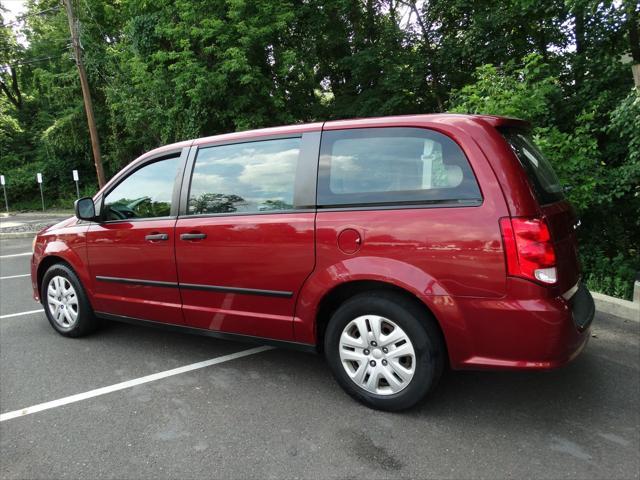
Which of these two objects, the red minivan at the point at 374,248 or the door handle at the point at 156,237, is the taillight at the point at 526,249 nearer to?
the red minivan at the point at 374,248

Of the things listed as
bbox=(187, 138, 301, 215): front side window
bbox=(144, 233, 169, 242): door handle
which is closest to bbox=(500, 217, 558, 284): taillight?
bbox=(187, 138, 301, 215): front side window

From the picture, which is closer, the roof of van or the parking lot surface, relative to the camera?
the parking lot surface

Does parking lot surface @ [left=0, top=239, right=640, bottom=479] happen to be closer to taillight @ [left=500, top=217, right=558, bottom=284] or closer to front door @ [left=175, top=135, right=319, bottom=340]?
front door @ [left=175, top=135, right=319, bottom=340]

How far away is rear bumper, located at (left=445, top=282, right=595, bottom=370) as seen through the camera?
248cm

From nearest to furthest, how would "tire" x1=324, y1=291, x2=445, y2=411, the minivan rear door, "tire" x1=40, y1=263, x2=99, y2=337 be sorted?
the minivan rear door < "tire" x1=324, y1=291, x2=445, y2=411 < "tire" x1=40, y1=263, x2=99, y2=337

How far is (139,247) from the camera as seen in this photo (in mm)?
3807

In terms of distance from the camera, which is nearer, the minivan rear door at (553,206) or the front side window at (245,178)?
the minivan rear door at (553,206)

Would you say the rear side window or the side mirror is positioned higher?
the rear side window

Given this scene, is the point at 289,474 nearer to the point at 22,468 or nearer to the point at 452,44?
the point at 22,468

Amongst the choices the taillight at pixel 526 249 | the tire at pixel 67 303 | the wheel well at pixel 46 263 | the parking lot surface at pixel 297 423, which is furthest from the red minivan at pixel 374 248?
the wheel well at pixel 46 263

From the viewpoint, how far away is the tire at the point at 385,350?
2.74 metres

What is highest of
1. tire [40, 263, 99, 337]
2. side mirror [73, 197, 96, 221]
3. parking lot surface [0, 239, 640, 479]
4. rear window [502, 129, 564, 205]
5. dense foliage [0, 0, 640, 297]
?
dense foliage [0, 0, 640, 297]

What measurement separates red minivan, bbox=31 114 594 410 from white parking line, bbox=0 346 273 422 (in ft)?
1.07

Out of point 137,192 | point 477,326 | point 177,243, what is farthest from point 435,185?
point 137,192
